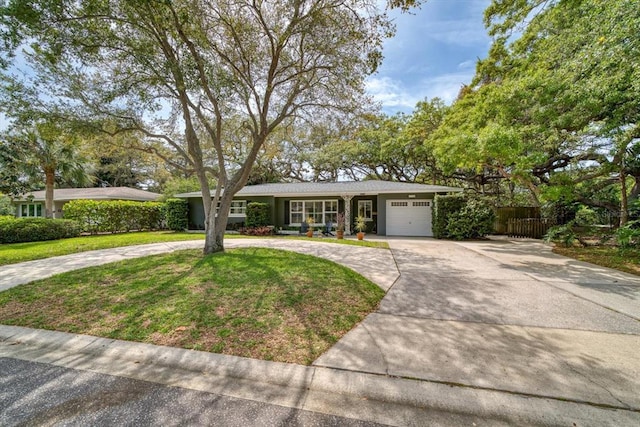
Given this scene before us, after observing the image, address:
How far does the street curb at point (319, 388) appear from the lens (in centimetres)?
213

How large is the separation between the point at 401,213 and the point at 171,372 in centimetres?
1322

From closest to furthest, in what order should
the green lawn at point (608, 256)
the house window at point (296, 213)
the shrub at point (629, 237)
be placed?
the green lawn at point (608, 256) → the shrub at point (629, 237) → the house window at point (296, 213)

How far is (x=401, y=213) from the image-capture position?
14.5 metres

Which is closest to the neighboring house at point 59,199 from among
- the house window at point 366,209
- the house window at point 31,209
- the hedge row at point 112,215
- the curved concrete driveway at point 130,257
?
the house window at point 31,209

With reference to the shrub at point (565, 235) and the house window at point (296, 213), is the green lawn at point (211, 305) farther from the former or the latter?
the house window at point (296, 213)

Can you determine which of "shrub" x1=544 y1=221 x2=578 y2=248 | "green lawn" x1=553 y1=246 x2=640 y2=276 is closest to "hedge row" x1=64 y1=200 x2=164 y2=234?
"shrub" x1=544 y1=221 x2=578 y2=248

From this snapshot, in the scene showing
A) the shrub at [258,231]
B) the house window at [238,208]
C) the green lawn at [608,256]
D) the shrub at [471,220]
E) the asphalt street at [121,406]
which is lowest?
the asphalt street at [121,406]

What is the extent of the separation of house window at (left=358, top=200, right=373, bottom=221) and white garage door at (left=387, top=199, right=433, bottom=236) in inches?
47.3

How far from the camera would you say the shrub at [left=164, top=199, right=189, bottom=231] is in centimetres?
1630

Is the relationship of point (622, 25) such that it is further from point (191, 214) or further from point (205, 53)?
point (191, 214)

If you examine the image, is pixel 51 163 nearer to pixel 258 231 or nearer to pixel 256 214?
pixel 256 214

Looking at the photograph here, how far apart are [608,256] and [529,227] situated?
6.34 m

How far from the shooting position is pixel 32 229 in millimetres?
11695

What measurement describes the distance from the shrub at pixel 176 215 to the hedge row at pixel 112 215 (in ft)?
4.29
